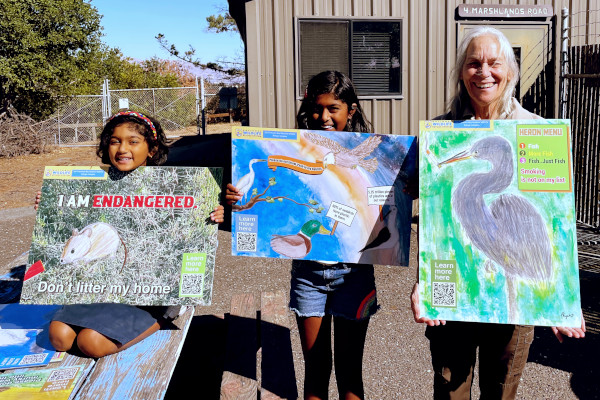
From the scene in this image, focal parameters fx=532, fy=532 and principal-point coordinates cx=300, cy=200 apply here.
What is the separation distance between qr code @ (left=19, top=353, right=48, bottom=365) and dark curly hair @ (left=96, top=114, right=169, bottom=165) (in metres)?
0.97

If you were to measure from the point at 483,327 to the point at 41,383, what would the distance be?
1823 mm

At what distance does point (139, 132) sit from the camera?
261cm

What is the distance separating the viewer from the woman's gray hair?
2.03m

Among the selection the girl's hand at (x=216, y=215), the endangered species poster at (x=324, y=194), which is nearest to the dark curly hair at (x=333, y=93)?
the endangered species poster at (x=324, y=194)

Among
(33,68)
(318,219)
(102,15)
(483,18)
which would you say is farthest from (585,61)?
(102,15)

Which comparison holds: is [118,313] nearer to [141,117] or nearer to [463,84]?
[141,117]

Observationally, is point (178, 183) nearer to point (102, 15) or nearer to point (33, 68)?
point (33, 68)

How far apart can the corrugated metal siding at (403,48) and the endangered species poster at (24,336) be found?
4.73 meters

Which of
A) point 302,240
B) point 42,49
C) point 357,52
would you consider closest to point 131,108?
point 42,49

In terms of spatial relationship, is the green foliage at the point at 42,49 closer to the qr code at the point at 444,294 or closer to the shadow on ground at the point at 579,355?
the shadow on ground at the point at 579,355

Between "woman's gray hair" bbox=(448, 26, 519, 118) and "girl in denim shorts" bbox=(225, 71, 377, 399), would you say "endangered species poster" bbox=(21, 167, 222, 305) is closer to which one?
"girl in denim shorts" bbox=(225, 71, 377, 399)

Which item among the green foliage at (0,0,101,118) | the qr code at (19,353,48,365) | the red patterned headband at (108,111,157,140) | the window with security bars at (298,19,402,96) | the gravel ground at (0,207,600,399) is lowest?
the gravel ground at (0,207,600,399)

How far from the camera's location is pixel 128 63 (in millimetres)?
29641

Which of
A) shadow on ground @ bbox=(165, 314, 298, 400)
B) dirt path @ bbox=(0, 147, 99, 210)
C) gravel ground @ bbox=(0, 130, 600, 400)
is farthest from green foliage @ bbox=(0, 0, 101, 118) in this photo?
shadow on ground @ bbox=(165, 314, 298, 400)
